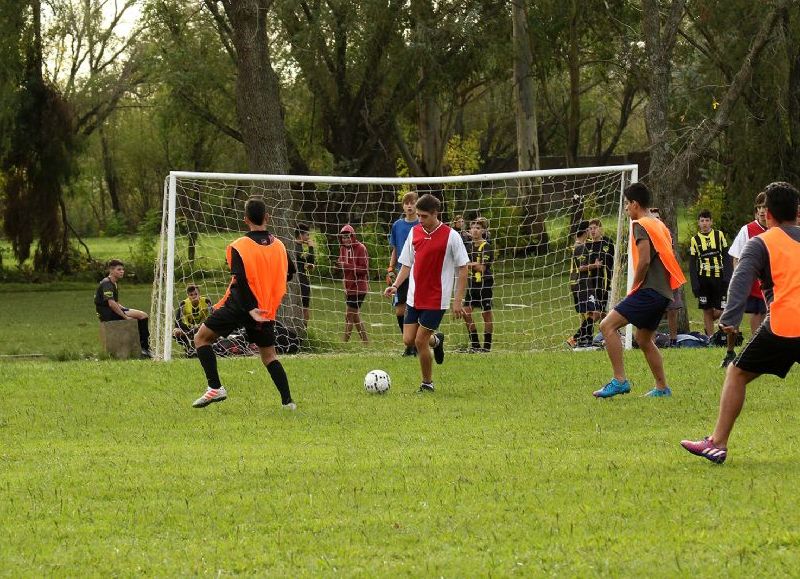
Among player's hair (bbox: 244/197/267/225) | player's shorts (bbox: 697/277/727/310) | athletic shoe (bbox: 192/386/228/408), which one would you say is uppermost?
player's hair (bbox: 244/197/267/225)

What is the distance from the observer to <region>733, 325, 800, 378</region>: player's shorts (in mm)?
7504

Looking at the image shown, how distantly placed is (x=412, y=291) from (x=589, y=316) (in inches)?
214

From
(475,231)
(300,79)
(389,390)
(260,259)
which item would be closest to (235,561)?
(260,259)

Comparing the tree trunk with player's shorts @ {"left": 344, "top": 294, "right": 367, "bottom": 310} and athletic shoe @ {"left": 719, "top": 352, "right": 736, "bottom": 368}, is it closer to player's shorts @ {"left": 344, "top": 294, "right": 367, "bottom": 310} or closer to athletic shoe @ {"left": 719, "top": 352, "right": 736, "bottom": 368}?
player's shorts @ {"left": 344, "top": 294, "right": 367, "bottom": 310}

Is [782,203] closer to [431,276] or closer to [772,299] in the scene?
[772,299]

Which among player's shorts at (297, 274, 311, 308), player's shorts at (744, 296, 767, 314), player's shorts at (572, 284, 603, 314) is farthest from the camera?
player's shorts at (297, 274, 311, 308)

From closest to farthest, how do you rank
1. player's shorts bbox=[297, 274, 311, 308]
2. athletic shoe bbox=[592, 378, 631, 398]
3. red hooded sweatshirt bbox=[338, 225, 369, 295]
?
athletic shoe bbox=[592, 378, 631, 398], red hooded sweatshirt bbox=[338, 225, 369, 295], player's shorts bbox=[297, 274, 311, 308]

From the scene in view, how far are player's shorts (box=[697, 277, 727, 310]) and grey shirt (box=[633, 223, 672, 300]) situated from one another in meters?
6.78

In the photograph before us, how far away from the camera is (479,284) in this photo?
17516 millimetres

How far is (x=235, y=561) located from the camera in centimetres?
586

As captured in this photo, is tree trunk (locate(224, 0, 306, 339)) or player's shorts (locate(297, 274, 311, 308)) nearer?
player's shorts (locate(297, 274, 311, 308))

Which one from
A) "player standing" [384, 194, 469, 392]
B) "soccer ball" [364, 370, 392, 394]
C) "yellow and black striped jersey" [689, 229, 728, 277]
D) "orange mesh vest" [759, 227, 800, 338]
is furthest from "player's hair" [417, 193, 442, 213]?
"yellow and black striped jersey" [689, 229, 728, 277]

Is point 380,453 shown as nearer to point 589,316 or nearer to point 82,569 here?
point 82,569

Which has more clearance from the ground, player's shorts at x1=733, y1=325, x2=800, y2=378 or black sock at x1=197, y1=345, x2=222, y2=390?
player's shorts at x1=733, y1=325, x2=800, y2=378
